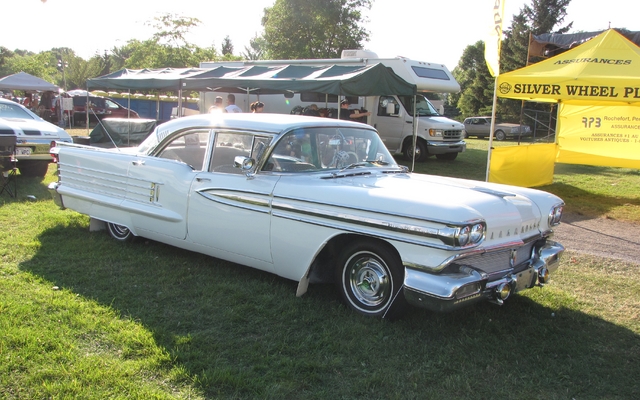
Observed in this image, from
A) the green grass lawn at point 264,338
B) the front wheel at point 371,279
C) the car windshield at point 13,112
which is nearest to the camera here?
the green grass lawn at point 264,338

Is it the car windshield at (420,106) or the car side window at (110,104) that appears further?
the car side window at (110,104)

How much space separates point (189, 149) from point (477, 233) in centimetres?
304

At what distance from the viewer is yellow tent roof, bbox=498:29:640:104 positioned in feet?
28.6

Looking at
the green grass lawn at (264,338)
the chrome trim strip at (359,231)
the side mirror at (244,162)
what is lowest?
the green grass lawn at (264,338)

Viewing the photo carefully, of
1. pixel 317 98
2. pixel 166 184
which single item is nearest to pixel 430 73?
pixel 317 98

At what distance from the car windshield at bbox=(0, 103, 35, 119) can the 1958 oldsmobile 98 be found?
5.69 m

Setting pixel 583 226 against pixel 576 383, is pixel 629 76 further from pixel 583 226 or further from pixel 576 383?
pixel 576 383

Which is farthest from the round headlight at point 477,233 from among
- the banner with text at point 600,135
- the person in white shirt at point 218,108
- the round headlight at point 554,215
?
the banner with text at point 600,135

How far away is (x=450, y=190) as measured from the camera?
4156mm

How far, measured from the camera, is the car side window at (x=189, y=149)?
520 cm

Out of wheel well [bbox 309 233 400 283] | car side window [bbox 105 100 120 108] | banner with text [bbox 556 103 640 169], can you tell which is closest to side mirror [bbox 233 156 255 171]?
wheel well [bbox 309 233 400 283]

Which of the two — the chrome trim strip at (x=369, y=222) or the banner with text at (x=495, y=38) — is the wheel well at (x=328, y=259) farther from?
the banner with text at (x=495, y=38)

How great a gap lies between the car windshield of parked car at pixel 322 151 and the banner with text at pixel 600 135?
9376 millimetres

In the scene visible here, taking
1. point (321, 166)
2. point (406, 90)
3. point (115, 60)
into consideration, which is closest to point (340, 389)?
point (321, 166)
